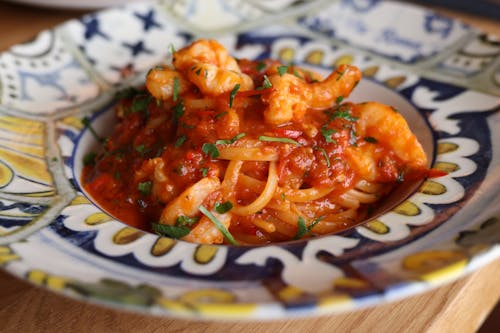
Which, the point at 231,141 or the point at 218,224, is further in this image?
the point at 231,141

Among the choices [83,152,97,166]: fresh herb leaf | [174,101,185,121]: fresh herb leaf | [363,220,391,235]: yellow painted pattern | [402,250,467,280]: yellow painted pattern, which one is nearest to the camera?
[402,250,467,280]: yellow painted pattern

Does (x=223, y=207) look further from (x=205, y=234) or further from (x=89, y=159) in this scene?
(x=89, y=159)

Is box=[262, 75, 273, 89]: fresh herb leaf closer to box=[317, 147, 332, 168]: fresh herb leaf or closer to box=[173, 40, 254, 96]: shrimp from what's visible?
box=[173, 40, 254, 96]: shrimp

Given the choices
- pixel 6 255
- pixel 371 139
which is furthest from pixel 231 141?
pixel 6 255

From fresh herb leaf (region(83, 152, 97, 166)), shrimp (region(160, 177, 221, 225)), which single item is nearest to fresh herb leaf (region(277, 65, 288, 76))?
shrimp (region(160, 177, 221, 225))

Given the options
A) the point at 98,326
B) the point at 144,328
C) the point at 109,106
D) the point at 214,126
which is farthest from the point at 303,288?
the point at 109,106

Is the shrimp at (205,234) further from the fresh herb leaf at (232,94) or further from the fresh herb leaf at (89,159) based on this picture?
the fresh herb leaf at (89,159)

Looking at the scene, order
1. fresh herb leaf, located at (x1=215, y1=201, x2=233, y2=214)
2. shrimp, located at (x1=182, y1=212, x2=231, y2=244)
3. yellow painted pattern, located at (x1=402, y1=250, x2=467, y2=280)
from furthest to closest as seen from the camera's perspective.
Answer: fresh herb leaf, located at (x1=215, y1=201, x2=233, y2=214)
shrimp, located at (x1=182, y1=212, x2=231, y2=244)
yellow painted pattern, located at (x1=402, y1=250, x2=467, y2=280)
